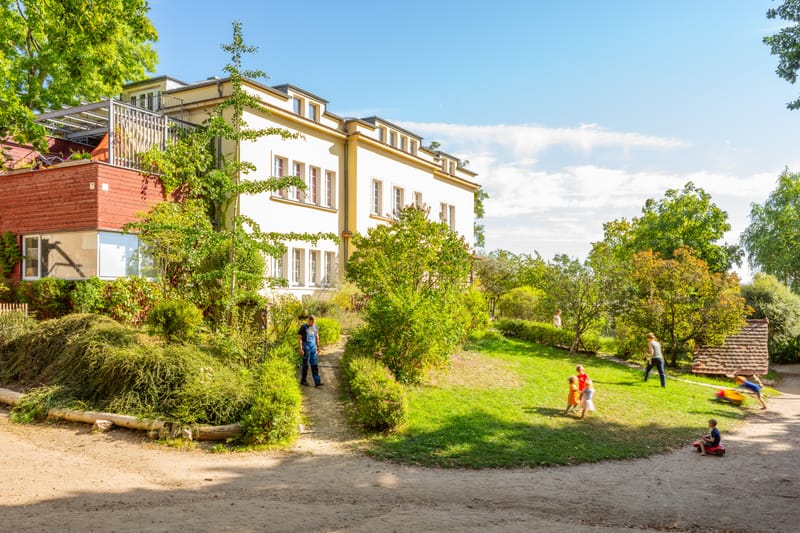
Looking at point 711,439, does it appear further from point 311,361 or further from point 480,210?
point 480,210

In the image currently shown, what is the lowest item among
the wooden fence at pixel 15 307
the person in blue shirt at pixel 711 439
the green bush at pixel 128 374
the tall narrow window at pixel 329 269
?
the person in blue shirt at pixel 711 439

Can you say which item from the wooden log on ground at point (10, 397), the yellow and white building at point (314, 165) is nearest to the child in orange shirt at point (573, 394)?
the yellow and white building at point (314, 165)

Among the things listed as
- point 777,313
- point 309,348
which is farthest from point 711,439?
point 777,313

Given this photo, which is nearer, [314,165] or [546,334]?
[314,165]

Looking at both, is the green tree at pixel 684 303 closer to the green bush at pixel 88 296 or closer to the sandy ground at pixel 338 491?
the sandy ground at pixel 338 491

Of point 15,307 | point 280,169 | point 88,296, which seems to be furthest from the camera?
point 280,169

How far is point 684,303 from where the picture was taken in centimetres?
2466

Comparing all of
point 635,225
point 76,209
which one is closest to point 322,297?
point 76,209

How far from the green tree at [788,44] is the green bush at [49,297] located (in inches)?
736

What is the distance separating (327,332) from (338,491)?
926cm

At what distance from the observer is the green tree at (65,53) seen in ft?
35.2

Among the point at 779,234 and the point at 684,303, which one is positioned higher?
the point at 779,234

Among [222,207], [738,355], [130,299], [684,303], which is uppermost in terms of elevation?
[222,207]

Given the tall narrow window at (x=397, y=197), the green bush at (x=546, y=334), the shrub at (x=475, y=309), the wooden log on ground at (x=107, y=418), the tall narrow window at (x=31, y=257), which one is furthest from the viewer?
the tall narrow window at (x=397, y=197)
